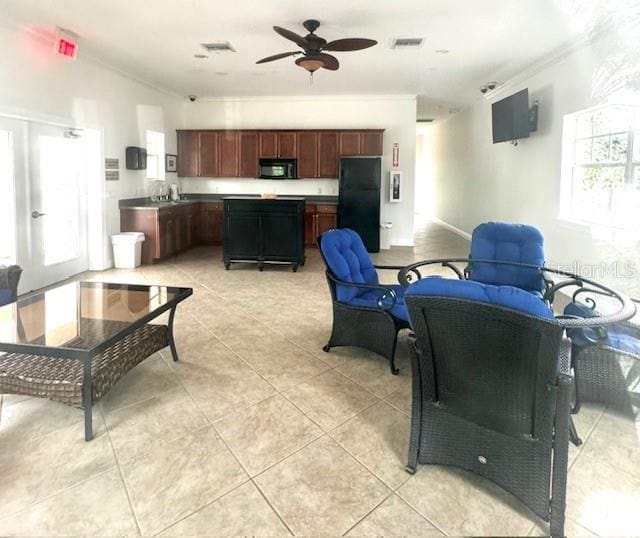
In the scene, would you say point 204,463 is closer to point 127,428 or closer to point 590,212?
point 127,428

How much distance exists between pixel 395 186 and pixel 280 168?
2.18 meters

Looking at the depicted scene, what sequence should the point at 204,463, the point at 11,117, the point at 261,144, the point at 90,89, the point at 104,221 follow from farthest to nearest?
the point at 261,144 < the point at 104,221 < the point at 90,89 < the point at 11,117 < the point at 204,463

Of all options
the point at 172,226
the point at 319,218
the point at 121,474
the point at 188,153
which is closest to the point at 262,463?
the point at 121,474

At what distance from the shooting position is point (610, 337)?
253 cm

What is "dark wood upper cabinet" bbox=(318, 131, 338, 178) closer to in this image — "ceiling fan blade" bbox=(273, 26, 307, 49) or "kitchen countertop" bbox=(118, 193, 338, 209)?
"kitchen countertop" bbox=(118, 193, 338, 209)

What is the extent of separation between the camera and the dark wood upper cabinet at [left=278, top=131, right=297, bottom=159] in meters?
8.44

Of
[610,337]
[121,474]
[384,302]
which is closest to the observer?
[121,474]

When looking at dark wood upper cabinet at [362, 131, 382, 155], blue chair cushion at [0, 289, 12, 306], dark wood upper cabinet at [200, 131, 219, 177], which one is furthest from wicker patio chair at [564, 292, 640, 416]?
dark wood upper cabinet at [200, 131, 219, 177]

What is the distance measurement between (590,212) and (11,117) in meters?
6.17

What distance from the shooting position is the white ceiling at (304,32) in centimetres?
423

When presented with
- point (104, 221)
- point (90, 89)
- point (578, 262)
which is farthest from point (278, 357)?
point (90, 89)

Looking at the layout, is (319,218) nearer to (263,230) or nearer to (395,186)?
(395,186)

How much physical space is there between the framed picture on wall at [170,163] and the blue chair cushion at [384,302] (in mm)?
6252

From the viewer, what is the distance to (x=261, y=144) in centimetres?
852
